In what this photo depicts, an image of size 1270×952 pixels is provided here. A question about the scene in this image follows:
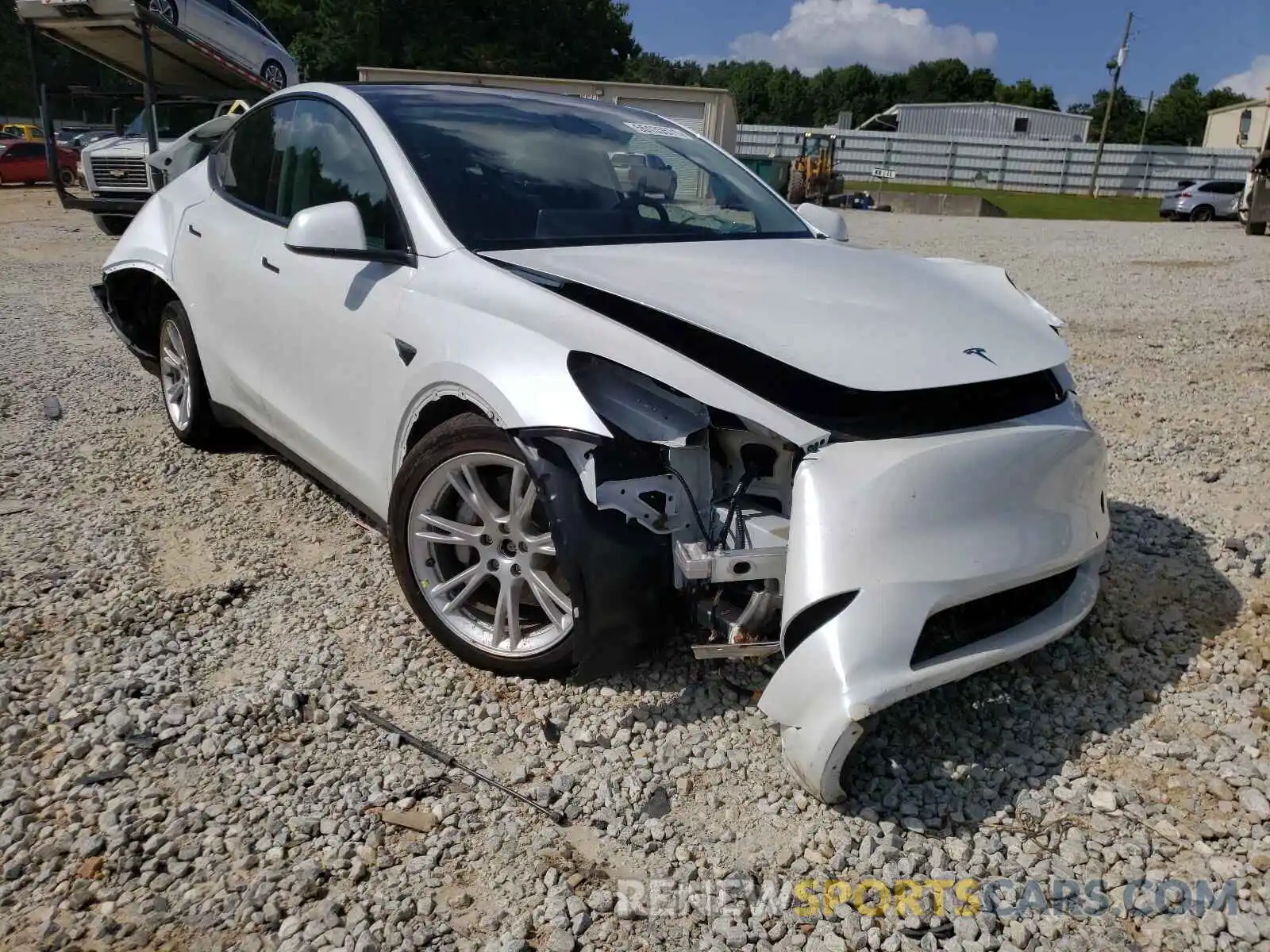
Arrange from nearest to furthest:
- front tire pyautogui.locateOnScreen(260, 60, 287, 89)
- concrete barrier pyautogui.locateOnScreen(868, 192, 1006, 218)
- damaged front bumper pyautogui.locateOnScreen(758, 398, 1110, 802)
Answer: damaged front bumper pyautogui.locateOnScreen(758, 398, 1110, 802) < front tire pyautogui.locateOnScreen(260, 60, 287, 89) < concrete barrier pyautogui.locateOnScreen(868, 192, 1006, 218)

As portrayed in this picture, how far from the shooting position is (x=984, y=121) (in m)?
66.2

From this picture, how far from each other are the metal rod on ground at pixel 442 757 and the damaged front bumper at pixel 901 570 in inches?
23.1

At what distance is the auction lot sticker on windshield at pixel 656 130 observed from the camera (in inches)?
153

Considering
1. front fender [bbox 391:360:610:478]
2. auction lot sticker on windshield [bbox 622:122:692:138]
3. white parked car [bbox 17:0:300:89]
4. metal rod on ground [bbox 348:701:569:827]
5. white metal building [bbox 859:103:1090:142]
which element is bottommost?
metal rod on ground [bbox 348:701:569:827]

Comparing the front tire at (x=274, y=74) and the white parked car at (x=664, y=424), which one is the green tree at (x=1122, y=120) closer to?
the front tire at (x=274, y=74)

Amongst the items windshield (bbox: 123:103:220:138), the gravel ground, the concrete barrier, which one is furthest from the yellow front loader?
the gravel ground

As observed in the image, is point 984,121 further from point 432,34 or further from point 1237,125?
point 432,34

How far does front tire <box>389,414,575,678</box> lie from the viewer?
2682 millimetres

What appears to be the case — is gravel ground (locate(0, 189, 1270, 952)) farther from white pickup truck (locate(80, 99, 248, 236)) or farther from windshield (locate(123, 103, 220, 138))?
windshield (locate(123, 103, 220, 138))

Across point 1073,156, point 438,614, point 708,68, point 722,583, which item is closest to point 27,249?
point 438,614

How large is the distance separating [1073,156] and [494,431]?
46.6 m

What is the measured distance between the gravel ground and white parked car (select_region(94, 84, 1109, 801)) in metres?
0.27

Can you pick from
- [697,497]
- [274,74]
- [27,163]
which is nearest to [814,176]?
[274,74]

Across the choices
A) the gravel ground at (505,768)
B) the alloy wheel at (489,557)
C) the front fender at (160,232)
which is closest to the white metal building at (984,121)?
the front fender at (160,232)
